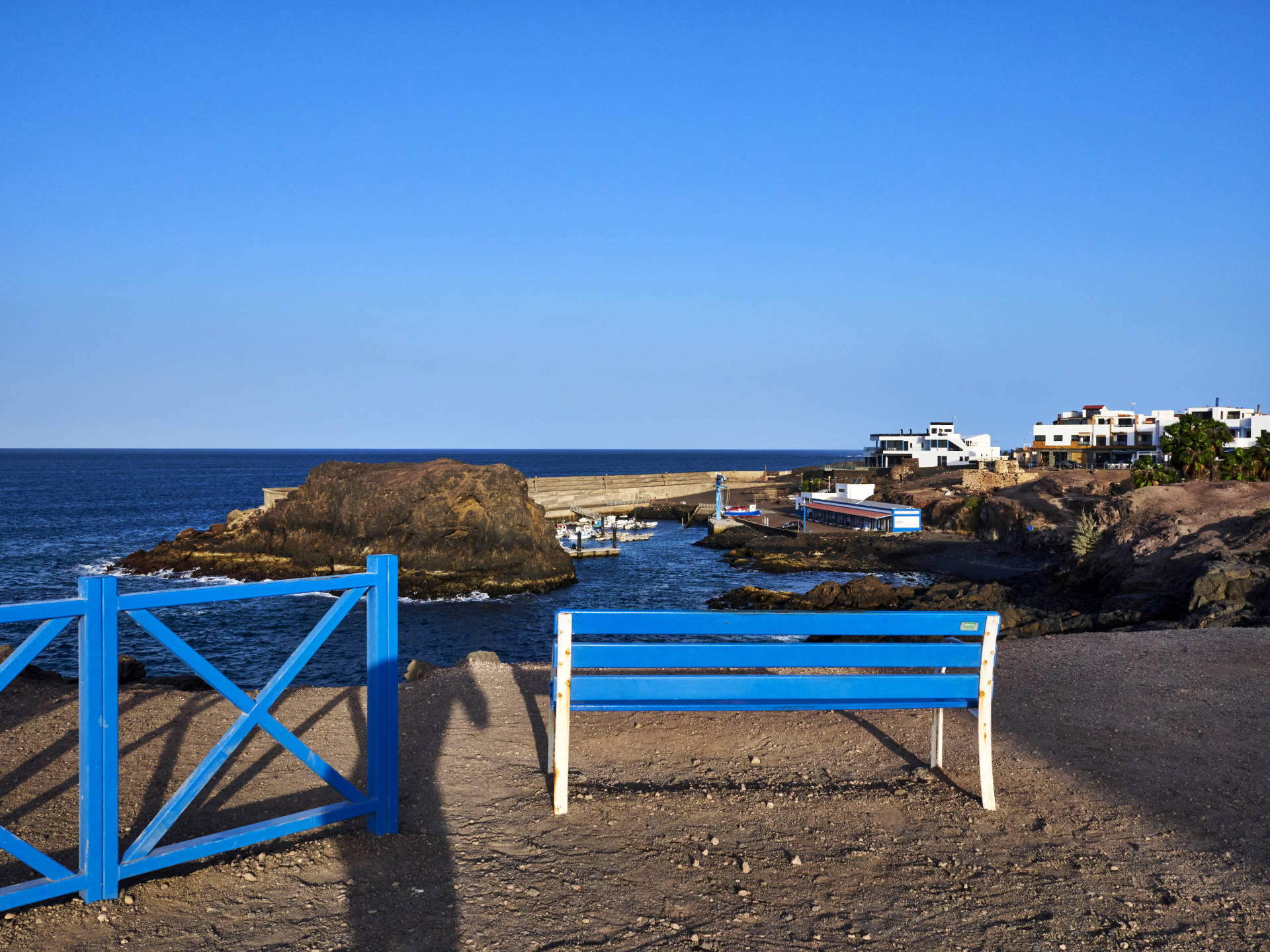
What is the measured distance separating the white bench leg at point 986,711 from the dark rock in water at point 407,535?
1188 inches

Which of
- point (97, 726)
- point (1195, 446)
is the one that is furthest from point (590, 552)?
point (97, 726)

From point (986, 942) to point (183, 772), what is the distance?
5.06 m

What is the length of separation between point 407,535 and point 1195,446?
3477 centimetres

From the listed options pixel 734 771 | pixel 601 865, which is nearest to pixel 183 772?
pixel 601 865

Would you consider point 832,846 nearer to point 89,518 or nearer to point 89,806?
point 89,806

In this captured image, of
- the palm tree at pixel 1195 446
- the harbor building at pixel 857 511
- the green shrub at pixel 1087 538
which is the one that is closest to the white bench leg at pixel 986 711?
the green shrub at pixel 1087 538

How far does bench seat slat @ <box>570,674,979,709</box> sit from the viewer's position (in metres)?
4.82

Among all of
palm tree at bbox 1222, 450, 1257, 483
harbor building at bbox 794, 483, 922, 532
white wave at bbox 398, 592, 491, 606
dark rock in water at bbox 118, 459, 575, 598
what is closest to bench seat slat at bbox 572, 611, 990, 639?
white wave at bbox 398, 592, 491, 606

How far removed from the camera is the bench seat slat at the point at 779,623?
15.5ft

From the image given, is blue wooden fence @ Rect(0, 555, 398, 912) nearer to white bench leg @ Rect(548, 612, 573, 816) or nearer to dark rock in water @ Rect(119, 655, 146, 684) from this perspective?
white bench leg @ Rect(548, 612, 573, 816)

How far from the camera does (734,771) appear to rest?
Result: 5.83m

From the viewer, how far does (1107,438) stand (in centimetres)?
8562

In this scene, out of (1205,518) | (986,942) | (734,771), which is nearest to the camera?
(986,942)

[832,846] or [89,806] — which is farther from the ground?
[89,806]
